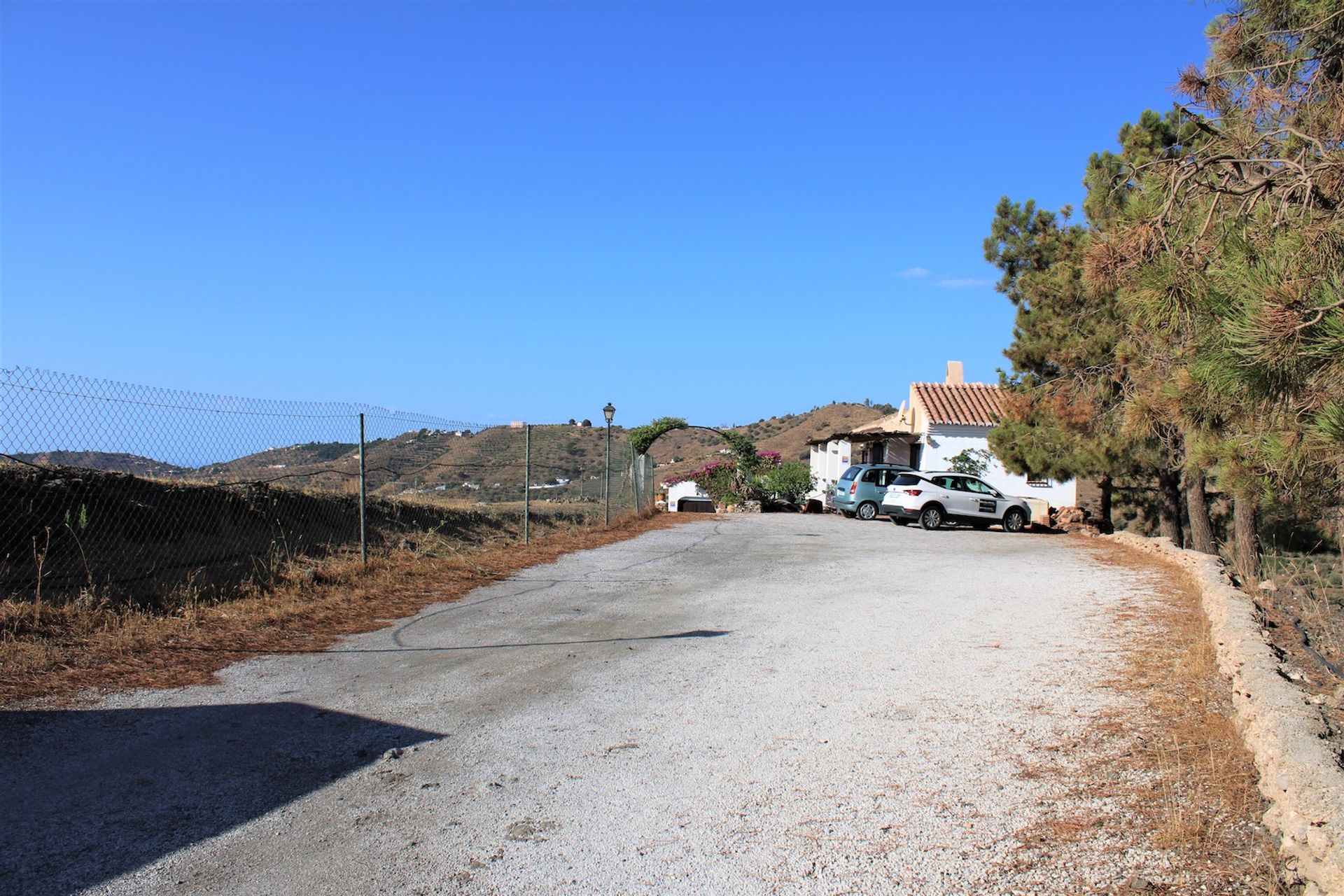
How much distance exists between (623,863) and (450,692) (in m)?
2.81

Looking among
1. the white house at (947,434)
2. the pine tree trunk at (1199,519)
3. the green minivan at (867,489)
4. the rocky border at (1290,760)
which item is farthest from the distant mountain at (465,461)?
the pine tree trunk at (1199,519)

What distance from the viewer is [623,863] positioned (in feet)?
13.2

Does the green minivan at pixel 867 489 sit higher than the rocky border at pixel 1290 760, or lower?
higher

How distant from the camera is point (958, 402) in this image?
36.7m

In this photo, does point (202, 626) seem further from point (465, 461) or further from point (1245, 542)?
point (465, 461)

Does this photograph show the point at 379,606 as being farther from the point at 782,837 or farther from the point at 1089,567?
the point at 1089,567

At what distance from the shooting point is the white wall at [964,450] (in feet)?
115

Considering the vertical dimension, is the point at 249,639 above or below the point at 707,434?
below

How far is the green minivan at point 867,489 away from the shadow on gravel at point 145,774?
24.2 meters

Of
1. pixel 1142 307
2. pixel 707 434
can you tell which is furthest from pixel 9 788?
pixel 707 434

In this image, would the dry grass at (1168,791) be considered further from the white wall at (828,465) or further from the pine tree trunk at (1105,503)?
the white wall at (828,465)

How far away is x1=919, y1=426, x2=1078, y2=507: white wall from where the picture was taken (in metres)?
35.0

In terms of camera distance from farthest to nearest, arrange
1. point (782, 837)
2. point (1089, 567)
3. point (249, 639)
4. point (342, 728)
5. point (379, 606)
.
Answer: point (1089, 567) < point (379, 606) < point (249, 639) < point (342, 728) < point (782, 837)

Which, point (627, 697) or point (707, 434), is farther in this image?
point (707, 434)
